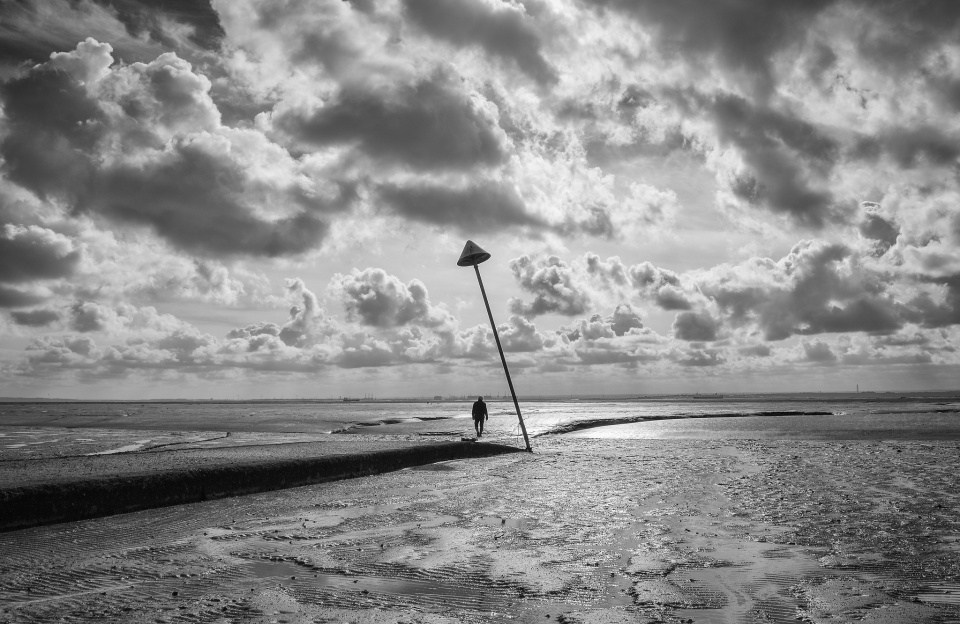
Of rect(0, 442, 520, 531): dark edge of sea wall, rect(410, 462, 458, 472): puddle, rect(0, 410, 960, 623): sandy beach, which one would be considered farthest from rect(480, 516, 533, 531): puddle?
rect(410, 462, 458, 472): puddle

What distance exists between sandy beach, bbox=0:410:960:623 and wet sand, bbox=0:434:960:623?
0.03m

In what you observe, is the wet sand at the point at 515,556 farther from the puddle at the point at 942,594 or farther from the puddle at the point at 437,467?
the puddle at the point at 437,467

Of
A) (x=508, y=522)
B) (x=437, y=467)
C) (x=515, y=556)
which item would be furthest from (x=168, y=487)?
(x=437, y=467)

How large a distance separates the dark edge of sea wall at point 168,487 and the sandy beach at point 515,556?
0.39 metres

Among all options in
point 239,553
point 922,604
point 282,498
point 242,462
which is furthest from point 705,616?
point 242,462

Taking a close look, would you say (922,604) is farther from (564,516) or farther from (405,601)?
(564,516)

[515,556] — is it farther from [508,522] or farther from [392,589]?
[508,522]

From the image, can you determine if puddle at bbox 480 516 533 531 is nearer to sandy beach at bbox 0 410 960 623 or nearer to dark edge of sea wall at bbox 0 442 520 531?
sandy beach at bbox 0 410 960 623

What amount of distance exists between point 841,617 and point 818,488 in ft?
27.2

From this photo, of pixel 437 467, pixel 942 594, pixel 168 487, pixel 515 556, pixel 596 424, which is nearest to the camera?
pixel 942 594

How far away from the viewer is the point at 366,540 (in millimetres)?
8281

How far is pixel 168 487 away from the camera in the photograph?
11695mm

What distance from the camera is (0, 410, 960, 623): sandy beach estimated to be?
5.50 meters

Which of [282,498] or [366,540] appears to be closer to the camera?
[366,540]
